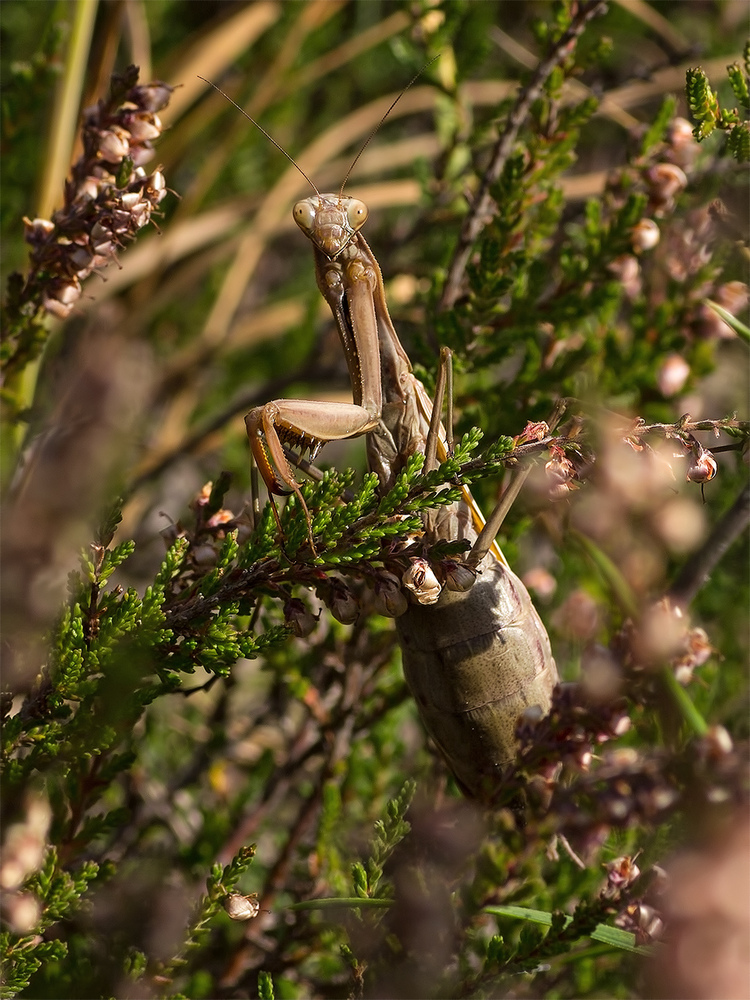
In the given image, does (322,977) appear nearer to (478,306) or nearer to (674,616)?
(674,616)

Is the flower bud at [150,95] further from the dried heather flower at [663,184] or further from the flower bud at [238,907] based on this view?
the flower bud at [238,907]

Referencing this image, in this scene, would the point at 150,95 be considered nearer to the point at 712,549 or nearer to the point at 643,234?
the point at 643,234

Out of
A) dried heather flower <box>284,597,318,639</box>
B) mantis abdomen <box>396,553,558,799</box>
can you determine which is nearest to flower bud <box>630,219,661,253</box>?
mantis abdomen <box>396,553,558,799</box>

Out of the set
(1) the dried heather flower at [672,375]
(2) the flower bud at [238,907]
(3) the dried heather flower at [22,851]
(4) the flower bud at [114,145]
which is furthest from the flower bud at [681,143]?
(3) the dried heather flower at [22,851]

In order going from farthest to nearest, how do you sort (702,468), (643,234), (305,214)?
1. (643,234)
2. (305,214)
3. (702,468)

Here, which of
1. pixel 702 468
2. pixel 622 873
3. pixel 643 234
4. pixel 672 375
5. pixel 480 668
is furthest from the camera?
pixel 672 375

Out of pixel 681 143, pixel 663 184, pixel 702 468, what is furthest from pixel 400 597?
pixel 681 143
